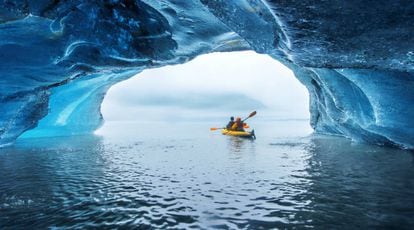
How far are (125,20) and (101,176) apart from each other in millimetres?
3952

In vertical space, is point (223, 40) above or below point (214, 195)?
above

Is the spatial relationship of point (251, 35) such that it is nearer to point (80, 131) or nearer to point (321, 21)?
point (321, 21)

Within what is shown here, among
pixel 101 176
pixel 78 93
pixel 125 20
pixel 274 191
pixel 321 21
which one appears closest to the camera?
pixel 321 21

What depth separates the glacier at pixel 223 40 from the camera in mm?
4875

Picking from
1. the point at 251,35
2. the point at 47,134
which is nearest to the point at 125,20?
the point at 251,35

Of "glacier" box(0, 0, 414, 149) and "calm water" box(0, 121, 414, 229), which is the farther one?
"glacier" box(0, 0, 414, 149)

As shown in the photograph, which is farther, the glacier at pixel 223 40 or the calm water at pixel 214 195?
the glacier at pixel 223 40

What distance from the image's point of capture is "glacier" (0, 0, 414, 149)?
16.0 feet

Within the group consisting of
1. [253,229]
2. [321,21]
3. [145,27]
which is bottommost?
[253,229]

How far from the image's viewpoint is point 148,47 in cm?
826

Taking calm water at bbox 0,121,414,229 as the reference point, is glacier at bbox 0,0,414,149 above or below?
above

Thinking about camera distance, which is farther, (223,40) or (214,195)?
(223,40)

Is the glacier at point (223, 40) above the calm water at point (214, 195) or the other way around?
above

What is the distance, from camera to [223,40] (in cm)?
1005
